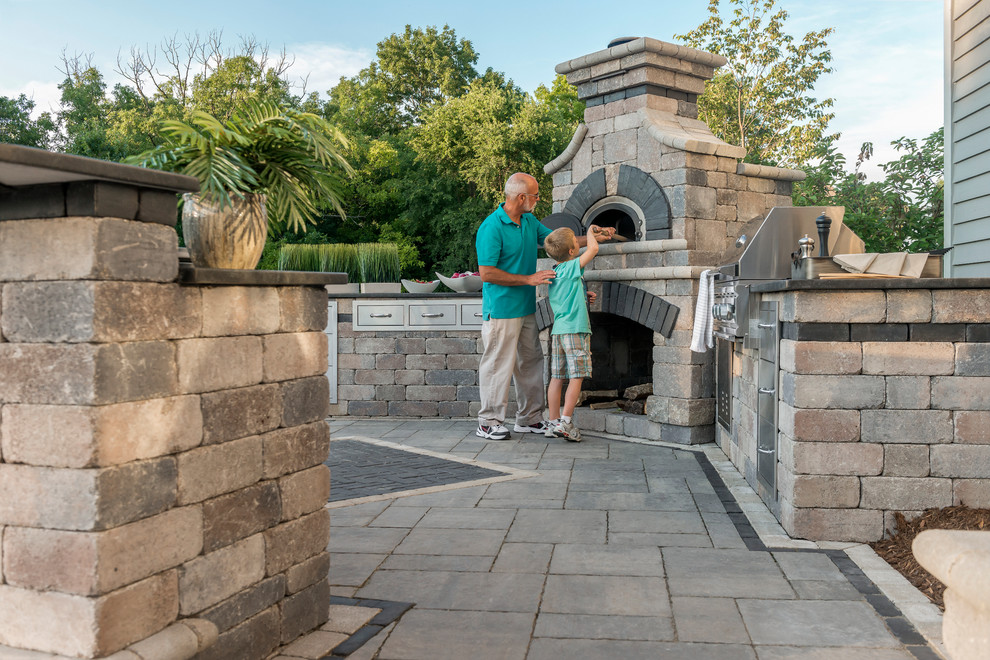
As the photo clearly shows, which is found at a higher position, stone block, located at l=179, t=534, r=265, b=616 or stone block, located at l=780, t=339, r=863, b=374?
stone block, located at l=780, t=339, r=863, b=374

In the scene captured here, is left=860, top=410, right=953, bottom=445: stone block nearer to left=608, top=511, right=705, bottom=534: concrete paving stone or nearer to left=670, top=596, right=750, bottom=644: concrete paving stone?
left=608, top=511, right=705, bottom=534: concrete paving stone

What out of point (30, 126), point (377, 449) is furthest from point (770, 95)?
point (30, 126)

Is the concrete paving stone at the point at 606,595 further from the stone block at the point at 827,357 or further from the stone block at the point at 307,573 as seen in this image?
the stone block at the point at 827,357

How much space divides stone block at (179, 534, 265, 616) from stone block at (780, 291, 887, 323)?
285cm

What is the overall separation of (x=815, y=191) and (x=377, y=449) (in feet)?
41.8

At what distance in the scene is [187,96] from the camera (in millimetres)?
31656

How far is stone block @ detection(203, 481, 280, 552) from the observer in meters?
2.68

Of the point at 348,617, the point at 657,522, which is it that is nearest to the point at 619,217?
the point at 657,522

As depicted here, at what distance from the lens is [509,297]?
743 cm

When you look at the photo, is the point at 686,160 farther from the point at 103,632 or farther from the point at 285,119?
the point at 103,632

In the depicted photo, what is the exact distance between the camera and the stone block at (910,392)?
4.17 m

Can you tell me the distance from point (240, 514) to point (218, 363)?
52 cm

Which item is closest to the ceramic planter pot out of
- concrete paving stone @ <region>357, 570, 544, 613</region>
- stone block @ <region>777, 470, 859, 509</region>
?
concrete paving stone @ <region>357, 570, 544, 613</region>

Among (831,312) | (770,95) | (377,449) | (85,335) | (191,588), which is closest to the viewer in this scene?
(85,335)
